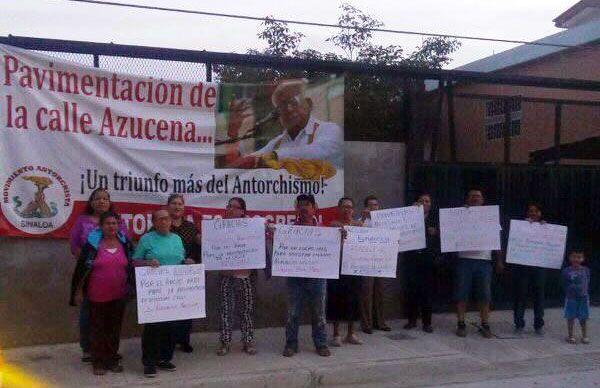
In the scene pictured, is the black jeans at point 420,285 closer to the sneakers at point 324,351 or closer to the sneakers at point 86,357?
the sneakers at point 324,351

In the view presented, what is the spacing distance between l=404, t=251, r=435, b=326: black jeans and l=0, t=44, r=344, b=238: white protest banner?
3.92 ft

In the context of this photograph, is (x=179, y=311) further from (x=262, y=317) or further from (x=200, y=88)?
(x=200, y=88)

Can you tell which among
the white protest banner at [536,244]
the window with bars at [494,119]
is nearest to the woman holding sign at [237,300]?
the white protest banner at [536,244]

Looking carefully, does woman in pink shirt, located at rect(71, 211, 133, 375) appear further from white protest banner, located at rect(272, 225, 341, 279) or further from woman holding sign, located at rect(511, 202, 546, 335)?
woman holding sign, located at rect(511, 202, 546, 335)

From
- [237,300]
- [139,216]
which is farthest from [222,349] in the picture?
[139,216]

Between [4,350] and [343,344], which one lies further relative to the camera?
[343,344]

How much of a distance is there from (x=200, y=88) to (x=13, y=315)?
3.25 m

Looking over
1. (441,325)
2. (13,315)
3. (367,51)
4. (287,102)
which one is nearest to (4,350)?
(13,315)

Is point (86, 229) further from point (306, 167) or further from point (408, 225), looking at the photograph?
point (408, 225)

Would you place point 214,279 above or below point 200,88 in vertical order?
below

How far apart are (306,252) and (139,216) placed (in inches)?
77.7

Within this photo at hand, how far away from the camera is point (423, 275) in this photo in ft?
30.8

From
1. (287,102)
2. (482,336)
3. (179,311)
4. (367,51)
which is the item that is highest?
(367,51)

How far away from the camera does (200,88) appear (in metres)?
8.90
